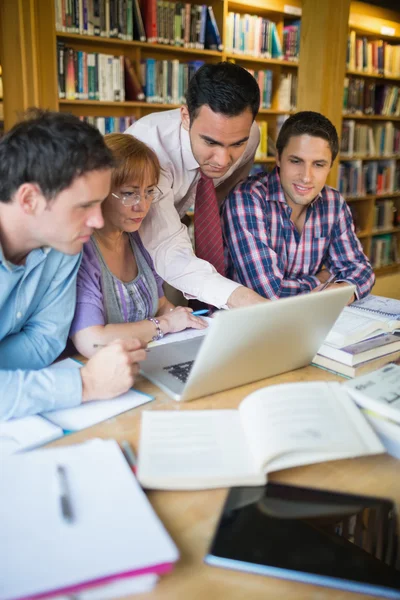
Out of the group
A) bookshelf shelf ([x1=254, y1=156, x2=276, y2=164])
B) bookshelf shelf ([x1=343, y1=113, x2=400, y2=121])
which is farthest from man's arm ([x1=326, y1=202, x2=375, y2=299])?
bookshelf shelf ([x1=343, y1=113, x2=400, y2=121])

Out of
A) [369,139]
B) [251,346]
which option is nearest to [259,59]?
[369,139]

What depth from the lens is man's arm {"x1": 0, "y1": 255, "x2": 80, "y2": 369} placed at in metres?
1.26

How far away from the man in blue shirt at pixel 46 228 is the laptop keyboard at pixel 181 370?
3.9 inches

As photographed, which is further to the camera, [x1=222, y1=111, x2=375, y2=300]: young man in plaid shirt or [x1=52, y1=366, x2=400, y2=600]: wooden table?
[x1=222, y1=111, x2=375, y2=300]: young man in plaid shirt

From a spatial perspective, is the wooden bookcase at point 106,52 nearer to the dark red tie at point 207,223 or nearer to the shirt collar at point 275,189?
the shirt collar at point 275,189

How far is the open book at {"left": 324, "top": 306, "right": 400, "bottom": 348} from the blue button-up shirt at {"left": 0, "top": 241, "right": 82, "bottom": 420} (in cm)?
65

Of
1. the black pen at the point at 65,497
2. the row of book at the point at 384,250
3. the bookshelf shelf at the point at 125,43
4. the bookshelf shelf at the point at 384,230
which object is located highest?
the bookshelf shelf at the point at 125,43

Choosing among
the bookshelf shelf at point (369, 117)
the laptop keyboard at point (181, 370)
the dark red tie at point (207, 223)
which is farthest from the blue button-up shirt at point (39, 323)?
the bookshelf shelf at point (369, 117)

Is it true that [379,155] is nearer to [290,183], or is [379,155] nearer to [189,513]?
[290,183]

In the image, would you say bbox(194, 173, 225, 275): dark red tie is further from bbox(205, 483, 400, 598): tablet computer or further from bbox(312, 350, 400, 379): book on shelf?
bbox(205, 483, 400, 598): tablet computer

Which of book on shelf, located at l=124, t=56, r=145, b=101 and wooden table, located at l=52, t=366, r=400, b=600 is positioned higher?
book on shelf, located at l=124, t=56, r=145, b=101

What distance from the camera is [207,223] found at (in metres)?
2.03

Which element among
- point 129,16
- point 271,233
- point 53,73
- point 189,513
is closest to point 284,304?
point 189,513

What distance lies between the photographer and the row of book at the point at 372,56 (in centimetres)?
476
